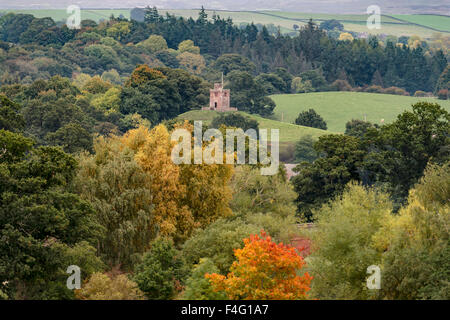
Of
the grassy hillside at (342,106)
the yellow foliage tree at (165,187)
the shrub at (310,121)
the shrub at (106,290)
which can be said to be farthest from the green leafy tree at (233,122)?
the shrub at (106,290)

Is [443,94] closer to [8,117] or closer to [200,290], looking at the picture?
[8,117]

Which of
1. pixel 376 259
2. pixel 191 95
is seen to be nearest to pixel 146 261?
pixel 376 259

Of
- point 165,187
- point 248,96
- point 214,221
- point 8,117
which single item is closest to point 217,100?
point 248,96

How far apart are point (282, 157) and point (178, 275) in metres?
84.3

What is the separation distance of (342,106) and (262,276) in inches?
5661

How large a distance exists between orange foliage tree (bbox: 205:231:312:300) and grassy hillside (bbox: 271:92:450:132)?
122069 millimetres

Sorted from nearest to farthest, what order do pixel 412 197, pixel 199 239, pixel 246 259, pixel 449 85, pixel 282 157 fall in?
pixel 246 259 → pixel 199 239 → pixel 412 197 → pixel 282 157 → pixel 449 85

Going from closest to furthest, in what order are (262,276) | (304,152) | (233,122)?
(262,276) < (304,152) < (233,122)

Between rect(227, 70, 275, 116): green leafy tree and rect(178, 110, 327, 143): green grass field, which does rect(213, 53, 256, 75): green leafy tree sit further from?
rect(178, 110, 327, 143): green grass field

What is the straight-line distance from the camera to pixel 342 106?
6580 inches

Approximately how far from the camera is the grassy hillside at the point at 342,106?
510ft

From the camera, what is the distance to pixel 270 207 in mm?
51781

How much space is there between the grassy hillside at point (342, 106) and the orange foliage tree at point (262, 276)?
400ft
